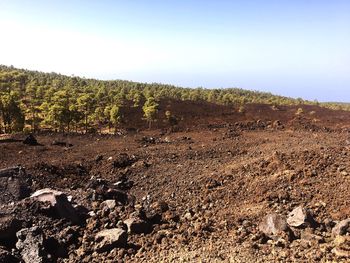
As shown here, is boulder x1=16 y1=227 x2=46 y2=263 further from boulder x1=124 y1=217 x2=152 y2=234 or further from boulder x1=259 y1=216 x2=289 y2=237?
boulder x1=259 y1=216 x2=289 y2=237

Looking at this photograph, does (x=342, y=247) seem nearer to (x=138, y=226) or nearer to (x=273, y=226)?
(x=273, y=226)

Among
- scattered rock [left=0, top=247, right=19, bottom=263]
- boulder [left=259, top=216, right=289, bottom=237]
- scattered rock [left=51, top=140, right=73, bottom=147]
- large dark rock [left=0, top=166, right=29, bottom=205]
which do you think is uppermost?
boulder [left=259, top=216, right=289, bottom=237]

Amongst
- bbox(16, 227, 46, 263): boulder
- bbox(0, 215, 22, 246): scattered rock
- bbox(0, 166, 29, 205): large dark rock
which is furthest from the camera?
bbox(0, 166, 29, 205): large dark rock

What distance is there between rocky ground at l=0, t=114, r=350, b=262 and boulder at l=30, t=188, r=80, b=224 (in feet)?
0.09

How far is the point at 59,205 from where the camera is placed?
9.74 metres

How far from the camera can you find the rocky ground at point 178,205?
7953 millimetres

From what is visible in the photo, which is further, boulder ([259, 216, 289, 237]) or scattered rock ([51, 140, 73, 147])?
→ scattered rock ([51, 140, 73, 147])

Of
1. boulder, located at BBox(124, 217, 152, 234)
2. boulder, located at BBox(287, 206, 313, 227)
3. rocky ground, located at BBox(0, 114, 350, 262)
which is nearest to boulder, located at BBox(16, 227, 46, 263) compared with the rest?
rocky ground, located at BBox(0, 114, 350, 262)

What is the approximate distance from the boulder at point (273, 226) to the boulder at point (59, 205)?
460 centimetres

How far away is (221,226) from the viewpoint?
9.11 metres

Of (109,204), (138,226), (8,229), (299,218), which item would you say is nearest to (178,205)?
(109,204)

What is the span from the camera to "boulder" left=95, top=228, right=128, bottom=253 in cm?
817

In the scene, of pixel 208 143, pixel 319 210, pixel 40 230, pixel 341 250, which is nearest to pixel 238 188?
pixel 319 210

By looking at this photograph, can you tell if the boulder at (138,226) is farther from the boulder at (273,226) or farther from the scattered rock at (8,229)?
the boulder at (273,226)
